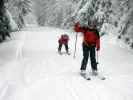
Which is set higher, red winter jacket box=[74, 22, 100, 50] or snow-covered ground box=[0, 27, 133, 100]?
Result: red winter jacket box=[74, 22, 100, 50]

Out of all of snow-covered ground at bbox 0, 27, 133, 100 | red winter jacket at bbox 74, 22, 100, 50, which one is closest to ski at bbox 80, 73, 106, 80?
snow-covered ground at bbox 0, 27, 133, 100

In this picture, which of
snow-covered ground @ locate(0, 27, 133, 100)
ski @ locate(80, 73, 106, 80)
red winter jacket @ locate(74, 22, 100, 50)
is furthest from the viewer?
red winter jacket @ locate(74, 22, 100, 50)

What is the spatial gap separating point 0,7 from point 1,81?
8.34 m

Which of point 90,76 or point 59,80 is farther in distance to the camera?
point 90,76

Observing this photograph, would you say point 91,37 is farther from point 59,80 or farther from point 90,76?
point 59,80

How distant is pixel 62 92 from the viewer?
30.1 feet

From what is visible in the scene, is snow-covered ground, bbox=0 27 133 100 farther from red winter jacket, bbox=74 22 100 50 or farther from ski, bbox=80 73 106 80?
red winter jacket, bbox=74 22 100 50

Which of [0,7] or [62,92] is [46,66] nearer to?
[62,92]

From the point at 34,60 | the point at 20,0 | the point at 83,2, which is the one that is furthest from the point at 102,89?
the point at 20,0

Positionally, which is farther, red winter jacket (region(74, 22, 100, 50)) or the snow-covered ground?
red winter jacket (region(74, 22, 100, 50))

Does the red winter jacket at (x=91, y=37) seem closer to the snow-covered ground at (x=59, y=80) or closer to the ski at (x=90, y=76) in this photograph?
the ski at (x=90, y=76)

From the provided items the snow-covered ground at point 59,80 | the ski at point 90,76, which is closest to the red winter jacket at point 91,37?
the ski at point 90,76

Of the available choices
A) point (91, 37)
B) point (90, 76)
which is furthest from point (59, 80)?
point (91, 37)

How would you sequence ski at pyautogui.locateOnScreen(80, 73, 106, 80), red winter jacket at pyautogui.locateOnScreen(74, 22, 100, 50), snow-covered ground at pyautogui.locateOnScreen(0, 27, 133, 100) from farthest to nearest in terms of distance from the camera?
1. red winter jacket at pyautogui.locateOnScreen(74, 22, 100, 50)
2. ski at pyautogui.locateOnScreen(80, 73, 106, 80)
3. snow-covered ground at pyautogui.locateOnScreen(0, 27, 133, 100)
